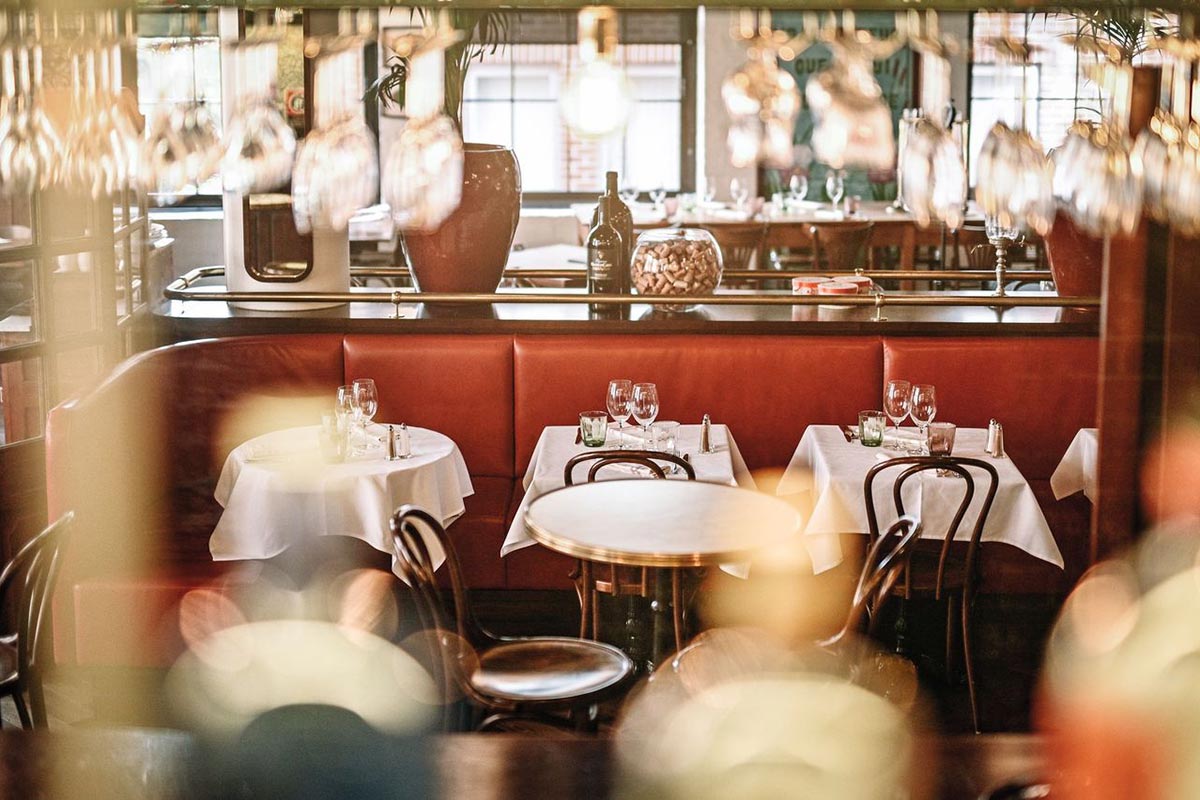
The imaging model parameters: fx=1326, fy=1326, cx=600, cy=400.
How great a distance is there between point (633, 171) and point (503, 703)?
8239mm

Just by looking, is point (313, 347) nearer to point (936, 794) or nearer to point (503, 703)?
point (503, 703)

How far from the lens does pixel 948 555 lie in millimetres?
3379

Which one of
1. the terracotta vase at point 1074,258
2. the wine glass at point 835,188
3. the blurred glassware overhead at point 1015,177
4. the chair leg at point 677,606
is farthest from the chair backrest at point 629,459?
the wine glass at point 835,188

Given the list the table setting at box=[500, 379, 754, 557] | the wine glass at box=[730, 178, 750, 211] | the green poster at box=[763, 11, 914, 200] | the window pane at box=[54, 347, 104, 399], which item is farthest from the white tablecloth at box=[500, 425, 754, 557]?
the green poster at box=[763, 11, 914, 200]

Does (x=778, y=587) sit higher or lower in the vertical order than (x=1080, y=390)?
lower

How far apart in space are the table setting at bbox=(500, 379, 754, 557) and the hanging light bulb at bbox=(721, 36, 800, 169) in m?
2.11

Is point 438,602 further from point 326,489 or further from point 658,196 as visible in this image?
point 658,196

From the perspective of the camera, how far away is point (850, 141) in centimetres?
134

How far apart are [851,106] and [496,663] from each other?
1717 millimetres

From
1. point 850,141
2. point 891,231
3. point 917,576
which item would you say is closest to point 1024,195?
point 850,141

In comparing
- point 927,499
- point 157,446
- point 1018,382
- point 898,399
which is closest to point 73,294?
point 157,446

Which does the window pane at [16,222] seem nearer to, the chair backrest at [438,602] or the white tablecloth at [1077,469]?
the chair backrest at [438,602]

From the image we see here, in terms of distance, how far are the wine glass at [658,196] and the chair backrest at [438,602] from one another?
6.11m

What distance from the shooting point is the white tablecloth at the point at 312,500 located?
3371 millimetres
